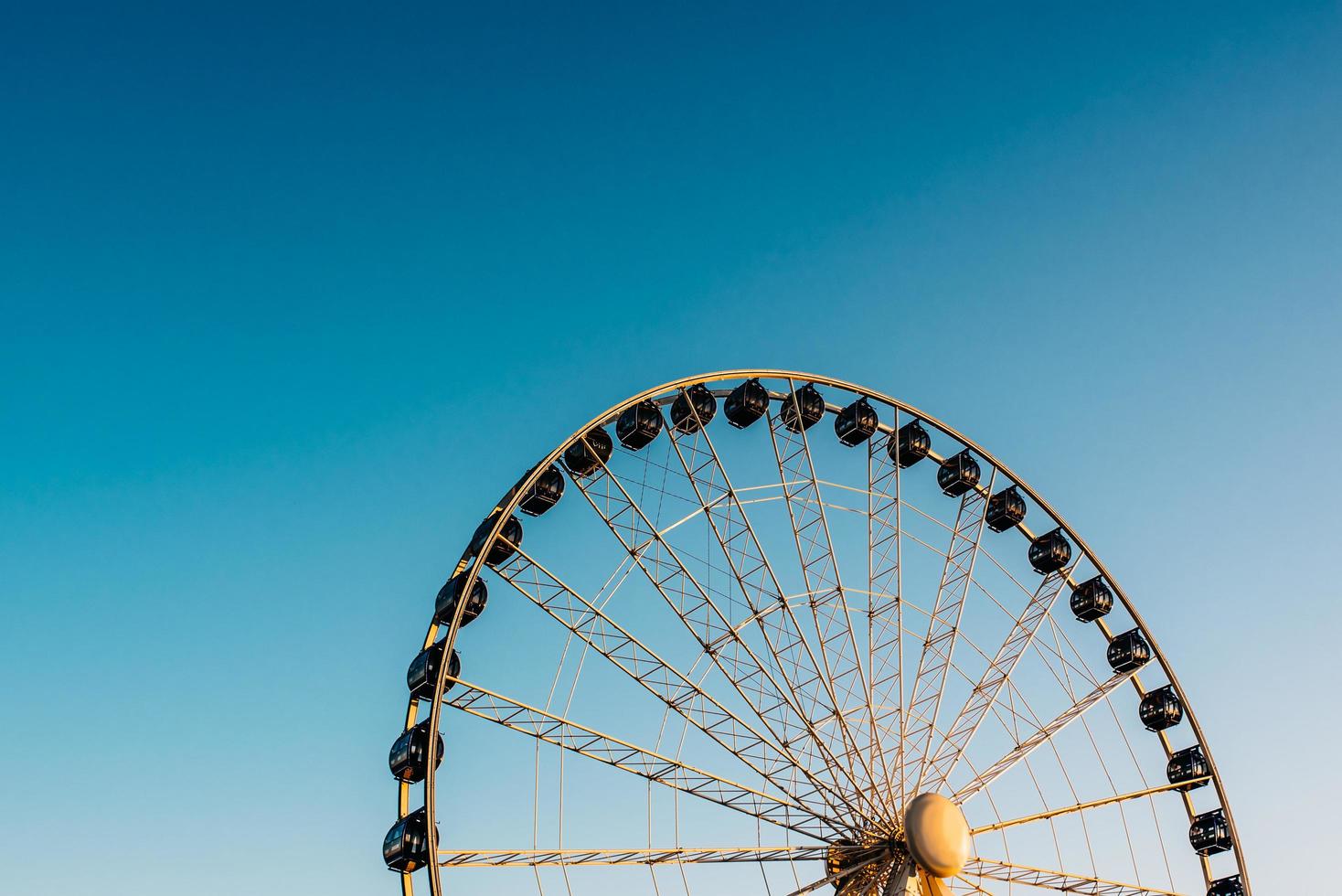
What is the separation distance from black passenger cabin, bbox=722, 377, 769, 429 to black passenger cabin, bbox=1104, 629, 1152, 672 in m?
12.4

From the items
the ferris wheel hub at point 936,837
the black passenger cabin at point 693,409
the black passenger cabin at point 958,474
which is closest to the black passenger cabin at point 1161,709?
the black passenger cabin at point 958,474

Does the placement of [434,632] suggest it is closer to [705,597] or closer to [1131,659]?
[705,597]

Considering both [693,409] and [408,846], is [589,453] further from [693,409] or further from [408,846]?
[408,846]

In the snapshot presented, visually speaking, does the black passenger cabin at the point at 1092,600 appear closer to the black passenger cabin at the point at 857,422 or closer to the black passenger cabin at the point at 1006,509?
the black passenger cabin at the point at 1006,509

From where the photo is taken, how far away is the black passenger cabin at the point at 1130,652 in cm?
3225

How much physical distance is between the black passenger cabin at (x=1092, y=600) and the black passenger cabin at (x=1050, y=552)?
119 centimetres

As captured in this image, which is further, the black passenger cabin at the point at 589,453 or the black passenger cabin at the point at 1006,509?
the black passenger cabin at the point at 1006,509

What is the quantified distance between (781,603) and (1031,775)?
8384mm

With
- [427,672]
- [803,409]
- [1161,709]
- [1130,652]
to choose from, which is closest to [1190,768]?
[1161,709]

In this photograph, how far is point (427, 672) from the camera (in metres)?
23.3

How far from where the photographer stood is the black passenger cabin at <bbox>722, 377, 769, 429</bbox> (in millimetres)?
28016

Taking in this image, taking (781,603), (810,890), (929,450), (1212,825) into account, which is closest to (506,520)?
(781,603)

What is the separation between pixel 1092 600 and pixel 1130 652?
5.46 ft

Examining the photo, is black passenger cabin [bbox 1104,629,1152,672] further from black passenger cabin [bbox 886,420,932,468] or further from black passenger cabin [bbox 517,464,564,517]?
black passenger cabin [bbox 517,464,564,517]
